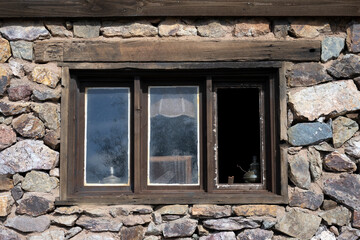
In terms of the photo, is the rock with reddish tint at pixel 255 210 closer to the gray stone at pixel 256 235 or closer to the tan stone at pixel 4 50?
the gray stone at pixel 256 235

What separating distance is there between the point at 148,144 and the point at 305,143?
131cm

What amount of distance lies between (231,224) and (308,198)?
655 mm

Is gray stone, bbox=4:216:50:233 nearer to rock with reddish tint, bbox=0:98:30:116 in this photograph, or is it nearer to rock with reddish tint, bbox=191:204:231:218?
rock with reddish tint, bbox=0:98:30:116

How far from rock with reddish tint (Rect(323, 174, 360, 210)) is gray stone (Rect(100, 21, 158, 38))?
190 centimetres

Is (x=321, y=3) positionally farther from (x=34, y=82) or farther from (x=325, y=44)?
(x=34, y=82)

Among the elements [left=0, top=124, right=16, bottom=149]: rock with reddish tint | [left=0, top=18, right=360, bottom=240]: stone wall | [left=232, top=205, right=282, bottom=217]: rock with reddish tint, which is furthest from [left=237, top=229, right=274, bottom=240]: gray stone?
[left=0, top=124, right=16, bottom=149]: rock with reddish tint

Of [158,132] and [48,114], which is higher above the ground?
[48,114]

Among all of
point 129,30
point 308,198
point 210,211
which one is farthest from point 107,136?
point 308,198

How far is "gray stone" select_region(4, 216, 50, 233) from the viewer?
11.6ft

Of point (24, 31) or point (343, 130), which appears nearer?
point (343, 130)

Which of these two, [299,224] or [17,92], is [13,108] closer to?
[17,92]

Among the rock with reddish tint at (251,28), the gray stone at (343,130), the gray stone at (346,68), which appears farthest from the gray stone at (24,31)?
the gray stone at (343,130)

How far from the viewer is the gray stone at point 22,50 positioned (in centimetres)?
368

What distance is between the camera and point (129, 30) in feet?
12.2
